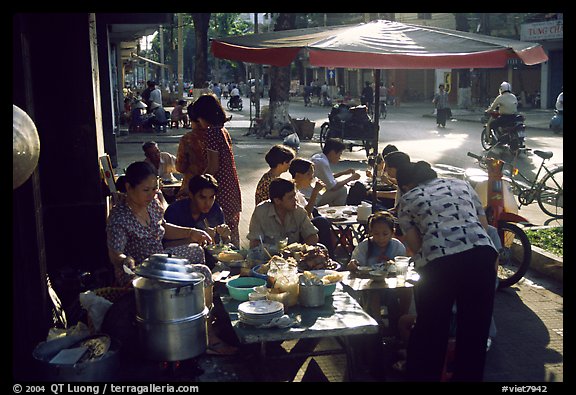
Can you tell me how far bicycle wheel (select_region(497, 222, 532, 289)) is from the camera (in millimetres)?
6738

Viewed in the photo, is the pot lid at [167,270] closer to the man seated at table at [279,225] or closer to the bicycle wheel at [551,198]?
the man seated at table at [279,225]

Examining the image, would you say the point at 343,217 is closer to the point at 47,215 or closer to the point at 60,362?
the point at 47,215

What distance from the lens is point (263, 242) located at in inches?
236

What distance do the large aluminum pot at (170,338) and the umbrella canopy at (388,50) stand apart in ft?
7.76

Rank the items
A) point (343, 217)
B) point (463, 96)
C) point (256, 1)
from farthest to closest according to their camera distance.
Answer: point (463, 96) → point (343, 217) → point (256, 1)

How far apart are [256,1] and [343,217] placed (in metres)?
2.40

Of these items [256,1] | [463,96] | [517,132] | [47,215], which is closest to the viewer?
[256,1]

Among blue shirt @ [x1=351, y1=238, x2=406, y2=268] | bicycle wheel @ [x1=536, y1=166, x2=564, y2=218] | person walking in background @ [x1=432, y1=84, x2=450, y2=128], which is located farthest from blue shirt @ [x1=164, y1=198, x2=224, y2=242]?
person walking in background @ [x1=432, y1=84, x2=450, y2=128]

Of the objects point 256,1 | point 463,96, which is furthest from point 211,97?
point 463,96

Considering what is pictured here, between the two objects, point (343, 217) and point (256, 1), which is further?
point (343, 217)

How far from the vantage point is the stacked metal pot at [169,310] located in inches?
166

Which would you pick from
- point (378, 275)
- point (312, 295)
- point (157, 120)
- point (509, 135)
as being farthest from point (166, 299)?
point (157, 120)

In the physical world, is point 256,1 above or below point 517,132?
above

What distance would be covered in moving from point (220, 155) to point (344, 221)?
4.66ft
